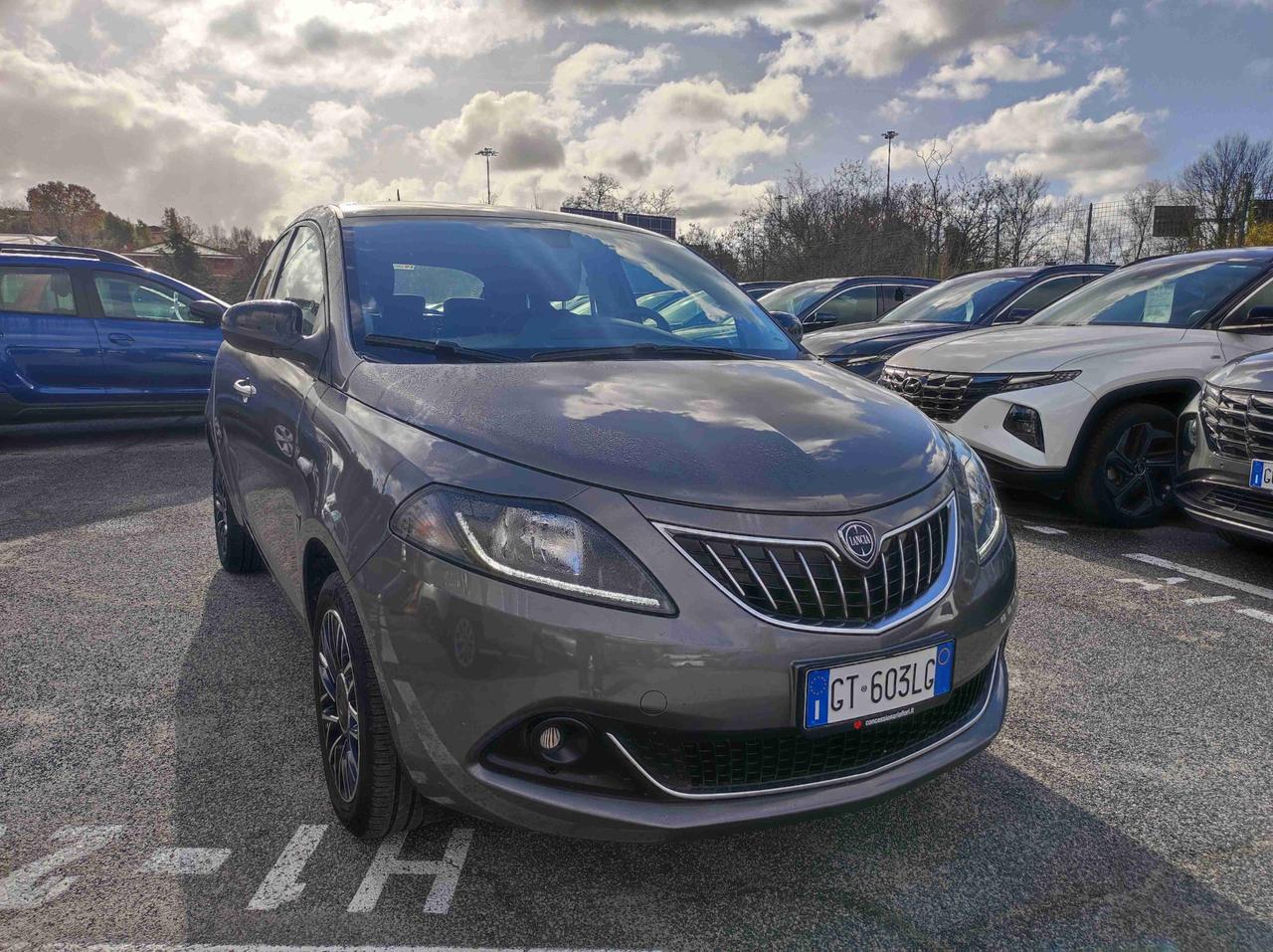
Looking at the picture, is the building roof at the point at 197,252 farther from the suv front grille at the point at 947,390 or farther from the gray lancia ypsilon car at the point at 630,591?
the gray lancia ypsilon car at the point at 630,591

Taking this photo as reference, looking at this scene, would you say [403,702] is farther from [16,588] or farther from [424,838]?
[16,588]

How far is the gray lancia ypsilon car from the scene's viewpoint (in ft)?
5.96

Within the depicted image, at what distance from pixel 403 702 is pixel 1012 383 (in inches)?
171

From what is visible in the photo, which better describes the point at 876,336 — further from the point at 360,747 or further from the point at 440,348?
the point at 360,747

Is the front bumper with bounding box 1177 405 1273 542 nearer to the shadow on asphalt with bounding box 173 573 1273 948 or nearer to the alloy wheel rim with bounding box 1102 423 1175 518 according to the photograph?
the alloy wheel rim with bounding box 1102 423 1175 518

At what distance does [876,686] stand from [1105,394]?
3.92 meters

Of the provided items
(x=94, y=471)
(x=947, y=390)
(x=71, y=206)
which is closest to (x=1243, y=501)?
(x=947, y=390)

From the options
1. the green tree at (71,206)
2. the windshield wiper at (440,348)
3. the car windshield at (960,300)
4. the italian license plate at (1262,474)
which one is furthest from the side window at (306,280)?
the green tree at (71,206)

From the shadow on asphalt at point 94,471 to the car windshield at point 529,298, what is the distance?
3717 millimetres

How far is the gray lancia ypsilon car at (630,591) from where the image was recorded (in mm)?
1815

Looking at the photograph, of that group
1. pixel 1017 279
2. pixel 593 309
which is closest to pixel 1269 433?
pixel 593 309

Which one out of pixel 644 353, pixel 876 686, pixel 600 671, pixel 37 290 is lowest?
pixel 876 686

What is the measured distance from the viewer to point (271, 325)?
2812 mm

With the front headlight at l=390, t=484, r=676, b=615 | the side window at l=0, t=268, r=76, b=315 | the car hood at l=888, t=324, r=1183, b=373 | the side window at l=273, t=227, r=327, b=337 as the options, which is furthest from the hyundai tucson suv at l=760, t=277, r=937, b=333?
the front headlight at l=390, t=484, r=676, b=615
